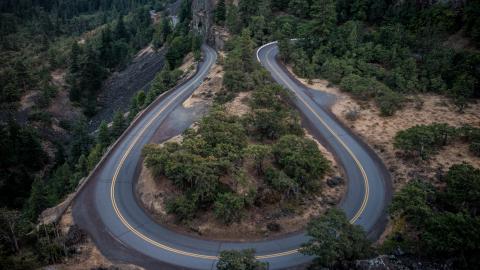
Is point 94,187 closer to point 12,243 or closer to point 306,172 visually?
point 12,243

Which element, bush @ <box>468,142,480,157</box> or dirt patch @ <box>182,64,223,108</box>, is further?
dirt patch @ <box>182,64,223,108</box>

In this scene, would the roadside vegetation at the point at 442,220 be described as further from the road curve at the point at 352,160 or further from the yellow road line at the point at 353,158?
the yellow road line at the point at 353,158

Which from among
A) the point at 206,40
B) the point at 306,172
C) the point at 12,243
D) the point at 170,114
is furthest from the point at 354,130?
the point at 206,40

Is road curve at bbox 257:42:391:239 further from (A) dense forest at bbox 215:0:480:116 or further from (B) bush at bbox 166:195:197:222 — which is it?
(B) bush at bbox 166:195:197:222

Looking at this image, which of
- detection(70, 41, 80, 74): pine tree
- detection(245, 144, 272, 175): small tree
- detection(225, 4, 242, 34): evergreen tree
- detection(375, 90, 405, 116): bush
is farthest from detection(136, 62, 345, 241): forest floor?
detection(70, 41, 80, 74): pine tree

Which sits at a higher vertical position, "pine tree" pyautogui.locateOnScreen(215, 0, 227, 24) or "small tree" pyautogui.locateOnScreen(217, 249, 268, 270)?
"pine tree" pyautogui.locateOnScreen(215, 0, 227, 24)

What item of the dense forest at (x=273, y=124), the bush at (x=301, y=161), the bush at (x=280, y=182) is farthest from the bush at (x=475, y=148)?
the bush at (x=280, y=182)

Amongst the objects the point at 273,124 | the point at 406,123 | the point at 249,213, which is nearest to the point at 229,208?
the point at 249,213
